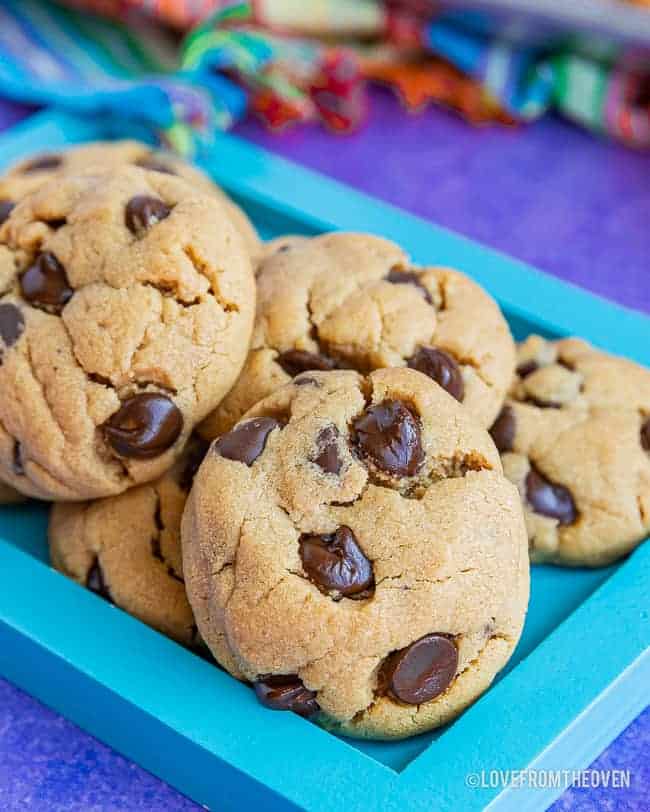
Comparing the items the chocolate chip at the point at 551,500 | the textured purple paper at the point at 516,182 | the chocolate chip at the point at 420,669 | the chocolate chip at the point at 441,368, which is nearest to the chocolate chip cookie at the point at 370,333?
the chocolate chip at the point at 441,368

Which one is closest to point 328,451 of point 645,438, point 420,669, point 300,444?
point 300,444

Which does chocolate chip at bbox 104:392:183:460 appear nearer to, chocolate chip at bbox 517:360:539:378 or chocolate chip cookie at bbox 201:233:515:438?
chocolate chip cookie at bbox 201:233:515:438

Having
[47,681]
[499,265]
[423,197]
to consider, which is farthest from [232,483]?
[423,197]

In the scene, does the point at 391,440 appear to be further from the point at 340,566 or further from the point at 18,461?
the point at 18,461

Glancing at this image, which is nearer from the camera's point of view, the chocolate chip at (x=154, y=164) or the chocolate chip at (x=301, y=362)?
the chocolate chip at (x=301, y=362)

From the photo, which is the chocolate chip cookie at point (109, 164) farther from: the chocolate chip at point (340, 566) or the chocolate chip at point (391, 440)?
the chocolate chip at point (340, 566)

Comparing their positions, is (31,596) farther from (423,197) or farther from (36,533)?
(423,197)
